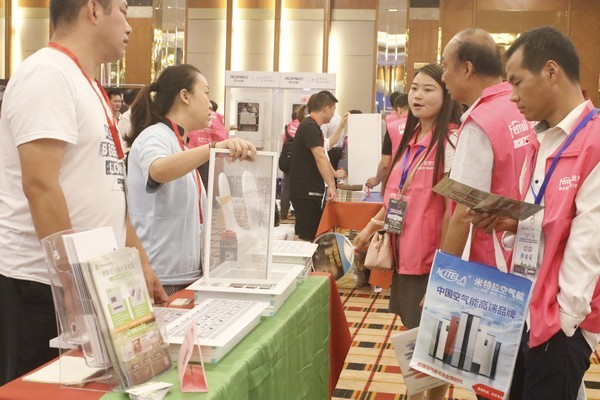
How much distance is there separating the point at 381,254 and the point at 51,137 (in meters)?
1.64

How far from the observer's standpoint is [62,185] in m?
1.95

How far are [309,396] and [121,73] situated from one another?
12765 mm

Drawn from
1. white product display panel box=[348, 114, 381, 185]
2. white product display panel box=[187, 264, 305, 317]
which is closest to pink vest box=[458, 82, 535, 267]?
white product display panel box=[187, 264, 305, 317]

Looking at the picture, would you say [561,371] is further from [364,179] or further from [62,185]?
[364,179]

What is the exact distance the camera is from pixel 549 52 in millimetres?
2059

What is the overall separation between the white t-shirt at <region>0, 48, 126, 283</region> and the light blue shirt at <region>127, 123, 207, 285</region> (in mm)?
586

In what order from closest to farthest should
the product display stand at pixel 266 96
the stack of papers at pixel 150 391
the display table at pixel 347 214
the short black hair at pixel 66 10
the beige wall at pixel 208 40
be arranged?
the stack of papers at pixel 150 391, the short black hair at pixel 66 10, the display table at pixel 347 214, the product display stand at pixel 266 96, the beige wall at pixel 208 40

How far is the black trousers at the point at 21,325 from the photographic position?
1935 mm

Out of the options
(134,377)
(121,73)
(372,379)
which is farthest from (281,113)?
(134,377)

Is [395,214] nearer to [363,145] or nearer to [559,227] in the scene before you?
[559,227]

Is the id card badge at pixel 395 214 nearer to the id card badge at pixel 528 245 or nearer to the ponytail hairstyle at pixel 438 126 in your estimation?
the ponytail hairstyle at pixel 438 126

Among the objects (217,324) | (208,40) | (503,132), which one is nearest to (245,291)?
(217,324)

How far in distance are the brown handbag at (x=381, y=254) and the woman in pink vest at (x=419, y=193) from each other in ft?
0.08

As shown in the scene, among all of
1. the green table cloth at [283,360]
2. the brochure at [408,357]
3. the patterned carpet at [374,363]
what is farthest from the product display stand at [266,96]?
the brochure at [408,357]
